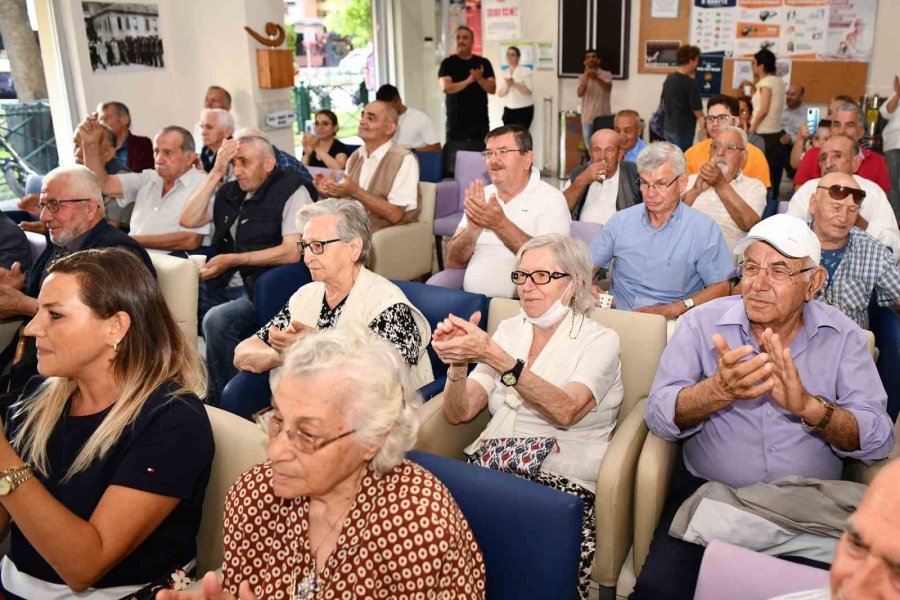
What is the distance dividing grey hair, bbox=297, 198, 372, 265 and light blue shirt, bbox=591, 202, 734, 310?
1280mm

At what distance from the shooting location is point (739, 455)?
2.17m

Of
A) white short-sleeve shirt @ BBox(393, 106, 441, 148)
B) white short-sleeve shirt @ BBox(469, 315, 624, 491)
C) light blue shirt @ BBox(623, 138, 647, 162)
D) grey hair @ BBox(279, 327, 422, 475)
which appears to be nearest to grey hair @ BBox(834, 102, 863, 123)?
light blue shirt @ BBox(623, 138, 647, 162)

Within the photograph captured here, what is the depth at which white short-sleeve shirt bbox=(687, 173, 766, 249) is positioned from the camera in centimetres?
411

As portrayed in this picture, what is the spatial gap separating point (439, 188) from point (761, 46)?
4804 millimetres

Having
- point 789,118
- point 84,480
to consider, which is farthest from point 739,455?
point 789,118

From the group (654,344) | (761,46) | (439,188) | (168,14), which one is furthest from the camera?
(761,46)

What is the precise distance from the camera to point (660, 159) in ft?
11.2

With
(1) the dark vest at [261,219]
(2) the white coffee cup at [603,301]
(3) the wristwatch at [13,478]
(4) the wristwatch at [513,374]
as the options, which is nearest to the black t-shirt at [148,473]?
(3) the wristwatch at [13,478]

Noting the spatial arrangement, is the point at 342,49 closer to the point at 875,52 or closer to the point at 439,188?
the point at 439,188

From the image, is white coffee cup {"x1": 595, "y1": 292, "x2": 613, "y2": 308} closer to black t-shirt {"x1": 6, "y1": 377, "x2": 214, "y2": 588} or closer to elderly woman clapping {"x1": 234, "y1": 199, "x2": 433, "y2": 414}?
elderly woman clapping {"x1": 234, "y1": 199, "x2": 433, "y2": 414}

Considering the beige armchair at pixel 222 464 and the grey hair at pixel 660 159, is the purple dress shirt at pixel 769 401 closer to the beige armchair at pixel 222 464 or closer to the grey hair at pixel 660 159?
the beige armchair at pixel 222 464

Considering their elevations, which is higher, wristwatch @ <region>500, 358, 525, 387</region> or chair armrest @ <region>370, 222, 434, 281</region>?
wristwatch @ <region>500, 358, 525, 387</region>

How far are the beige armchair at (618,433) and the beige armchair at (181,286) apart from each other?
124 centimetres

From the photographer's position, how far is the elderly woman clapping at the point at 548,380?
2.13 m
